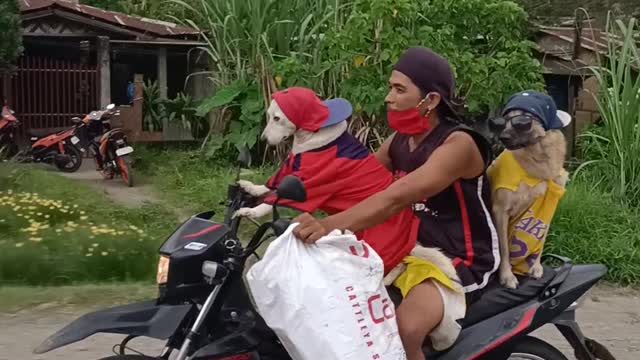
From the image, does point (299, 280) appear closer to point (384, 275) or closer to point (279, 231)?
point (279, 231)

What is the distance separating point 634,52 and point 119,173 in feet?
22.9

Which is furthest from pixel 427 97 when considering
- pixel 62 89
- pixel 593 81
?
pixel 62 89

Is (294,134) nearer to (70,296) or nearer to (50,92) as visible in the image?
(70,296)

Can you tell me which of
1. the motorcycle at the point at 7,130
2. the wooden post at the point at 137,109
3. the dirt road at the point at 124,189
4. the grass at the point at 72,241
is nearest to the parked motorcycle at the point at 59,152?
the dirt road at the point at 124,189

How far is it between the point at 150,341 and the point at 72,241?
1714mm

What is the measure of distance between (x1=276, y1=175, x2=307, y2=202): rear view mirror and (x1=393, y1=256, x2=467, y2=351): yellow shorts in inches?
27.1

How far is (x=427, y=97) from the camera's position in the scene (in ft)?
10.9

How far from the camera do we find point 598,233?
7.40m

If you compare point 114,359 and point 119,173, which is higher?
point 114,359

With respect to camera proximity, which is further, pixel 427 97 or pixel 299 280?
pixel 427 97

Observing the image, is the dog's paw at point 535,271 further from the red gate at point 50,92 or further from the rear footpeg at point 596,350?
the red gate at point 50,92

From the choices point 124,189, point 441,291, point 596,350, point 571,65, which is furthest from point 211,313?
point 571,65

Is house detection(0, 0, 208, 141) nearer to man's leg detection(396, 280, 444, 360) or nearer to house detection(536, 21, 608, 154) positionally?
house detection(536, 21, 608, 154)

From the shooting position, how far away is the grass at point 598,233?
7.15m
